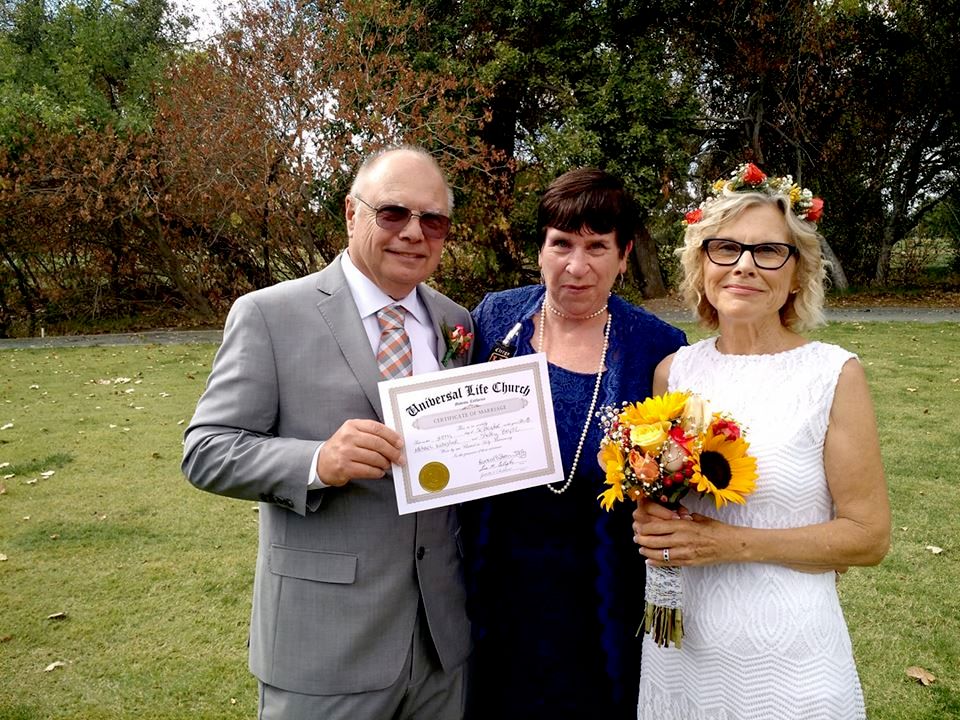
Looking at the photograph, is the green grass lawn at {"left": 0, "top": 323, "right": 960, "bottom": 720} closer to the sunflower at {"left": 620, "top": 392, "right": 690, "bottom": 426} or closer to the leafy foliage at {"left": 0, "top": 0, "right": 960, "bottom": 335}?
the sunflower at {"left": 620, "top": 392, "right": 690, "bottom": 426}

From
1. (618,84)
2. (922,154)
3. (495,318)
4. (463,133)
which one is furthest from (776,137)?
(495,318)

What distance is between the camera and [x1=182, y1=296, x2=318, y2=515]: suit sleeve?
2414 mm

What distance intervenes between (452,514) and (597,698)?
1012mm

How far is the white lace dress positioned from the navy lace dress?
361mm

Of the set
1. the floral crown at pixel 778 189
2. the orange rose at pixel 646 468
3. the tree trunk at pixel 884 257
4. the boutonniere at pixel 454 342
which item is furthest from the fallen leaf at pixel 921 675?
the tree trunk at pixel 884 257

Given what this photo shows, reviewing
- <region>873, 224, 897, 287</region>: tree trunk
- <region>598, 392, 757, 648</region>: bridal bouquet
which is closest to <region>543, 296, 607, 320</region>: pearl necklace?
<region>598, 392, 757, 648</region>: bridal bouquet

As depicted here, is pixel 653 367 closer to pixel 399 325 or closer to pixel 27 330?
pixel 399 325

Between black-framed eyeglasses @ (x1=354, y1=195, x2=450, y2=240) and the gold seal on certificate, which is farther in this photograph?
black-framed eyeglasses @ (x1=354, y1=195, x2=450, y2=240)

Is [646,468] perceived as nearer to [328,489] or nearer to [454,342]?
[454,342]

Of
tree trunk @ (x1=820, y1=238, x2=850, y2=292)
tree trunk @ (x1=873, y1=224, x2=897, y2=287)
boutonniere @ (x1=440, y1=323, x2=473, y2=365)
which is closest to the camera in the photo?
boutonniere @ (x1=440, y1=323, x2=473, y2=365)

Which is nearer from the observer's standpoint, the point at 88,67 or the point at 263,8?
the point at 263,8

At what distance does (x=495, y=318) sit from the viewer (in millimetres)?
3406

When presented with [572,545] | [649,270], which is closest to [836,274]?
[649,270]

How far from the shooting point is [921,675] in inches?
180
